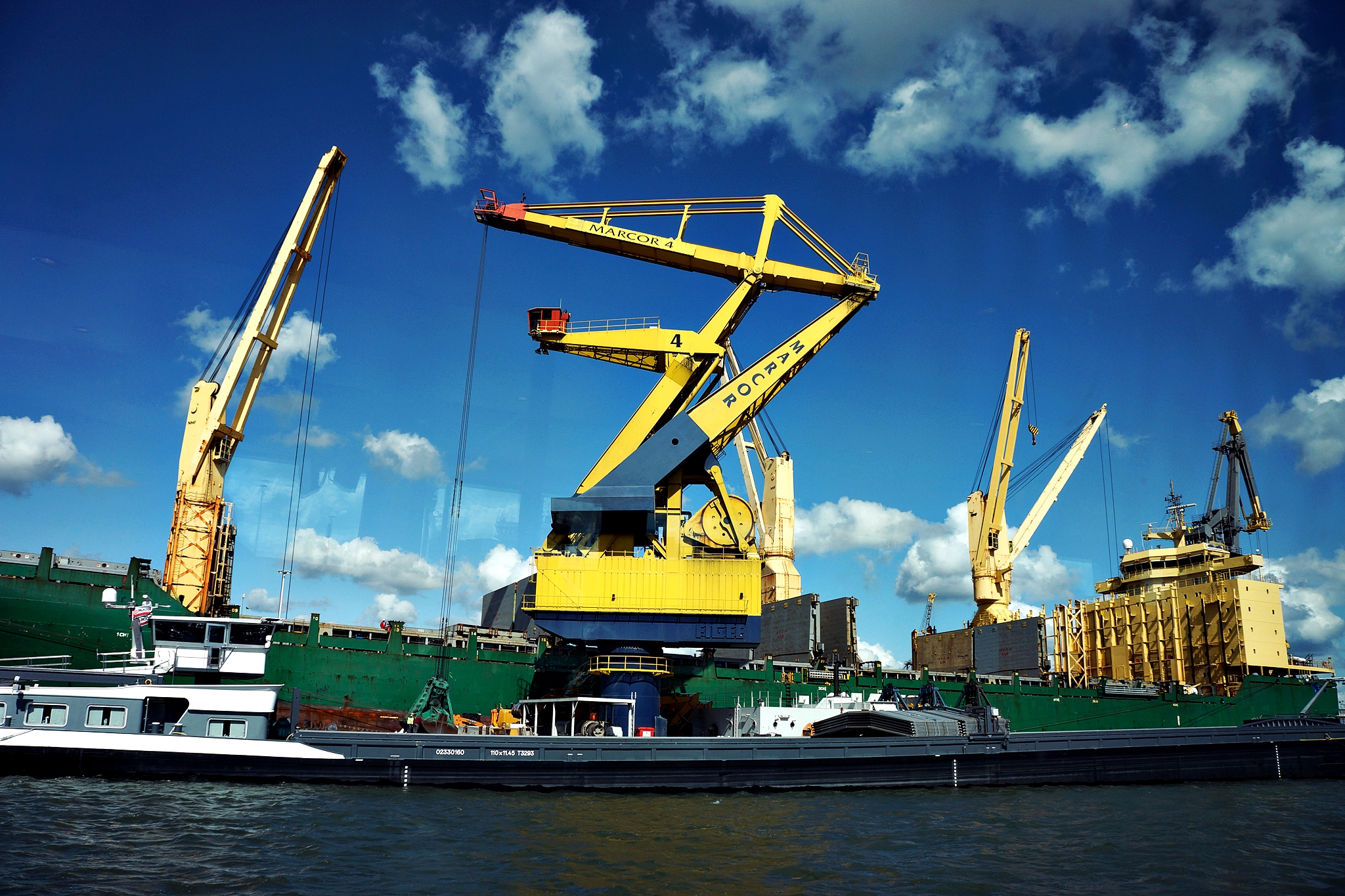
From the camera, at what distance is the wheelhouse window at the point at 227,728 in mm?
22312

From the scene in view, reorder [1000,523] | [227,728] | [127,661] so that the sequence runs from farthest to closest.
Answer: [1000,523] → [127,661] → [227,728]

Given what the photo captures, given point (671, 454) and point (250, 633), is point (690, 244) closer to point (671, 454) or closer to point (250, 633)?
point (671, 454)

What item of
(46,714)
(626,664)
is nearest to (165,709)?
(46,714)

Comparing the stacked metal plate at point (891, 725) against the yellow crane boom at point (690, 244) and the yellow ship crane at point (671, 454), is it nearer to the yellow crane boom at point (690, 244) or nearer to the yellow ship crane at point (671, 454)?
the yellow ship crane at point (671, 454)

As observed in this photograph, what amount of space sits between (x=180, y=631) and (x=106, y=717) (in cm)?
298

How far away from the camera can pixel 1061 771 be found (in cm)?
2628

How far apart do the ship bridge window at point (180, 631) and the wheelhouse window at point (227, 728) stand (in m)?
2.92

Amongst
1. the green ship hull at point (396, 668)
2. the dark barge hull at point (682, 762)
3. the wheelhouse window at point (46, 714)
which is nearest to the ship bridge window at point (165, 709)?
the dark barge hull at point (682, 762)

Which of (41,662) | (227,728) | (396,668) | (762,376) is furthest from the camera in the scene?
(762,376)

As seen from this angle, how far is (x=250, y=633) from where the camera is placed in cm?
2467

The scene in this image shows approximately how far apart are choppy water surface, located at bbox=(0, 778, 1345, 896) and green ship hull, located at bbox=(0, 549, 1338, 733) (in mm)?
7532

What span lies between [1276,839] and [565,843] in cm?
1456

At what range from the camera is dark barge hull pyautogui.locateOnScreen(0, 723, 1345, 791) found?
21.5m

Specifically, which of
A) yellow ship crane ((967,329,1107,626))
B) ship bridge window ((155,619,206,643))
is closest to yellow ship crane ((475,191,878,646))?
ship bridge window ((155,619,206,643))
